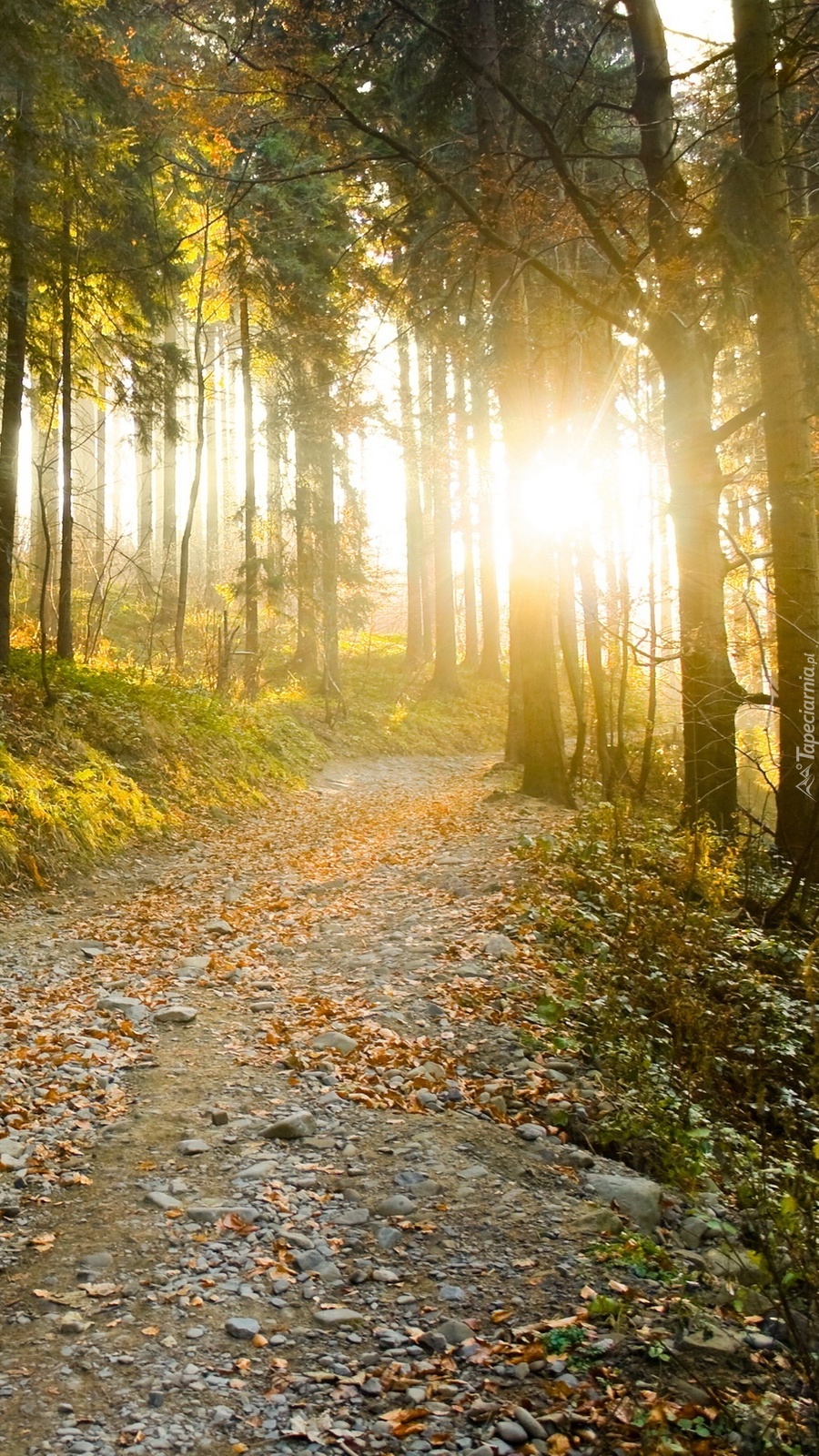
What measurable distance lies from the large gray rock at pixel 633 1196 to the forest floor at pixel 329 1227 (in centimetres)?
1

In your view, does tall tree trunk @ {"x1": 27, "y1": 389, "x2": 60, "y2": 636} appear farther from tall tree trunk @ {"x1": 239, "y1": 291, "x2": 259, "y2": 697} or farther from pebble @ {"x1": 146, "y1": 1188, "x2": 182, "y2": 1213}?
pebble @ {"x1": 146, "y1": 1188, "x2": 182, "y2": 1213}

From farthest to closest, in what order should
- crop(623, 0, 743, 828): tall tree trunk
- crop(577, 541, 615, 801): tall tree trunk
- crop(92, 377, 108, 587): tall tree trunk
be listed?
crop(92, 377, 108, 587): tall tree trunk
crop(577, 541, 615, 801): tall tree trunk
crop(623, 0, 743, 828): tall tree trunk

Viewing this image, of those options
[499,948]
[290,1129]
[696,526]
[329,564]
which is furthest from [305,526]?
[290,1129]

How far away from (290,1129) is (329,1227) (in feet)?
2.30

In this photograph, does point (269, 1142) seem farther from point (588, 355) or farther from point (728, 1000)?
point (588, 355)

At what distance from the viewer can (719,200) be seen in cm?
788

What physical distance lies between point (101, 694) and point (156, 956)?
19.0 feet

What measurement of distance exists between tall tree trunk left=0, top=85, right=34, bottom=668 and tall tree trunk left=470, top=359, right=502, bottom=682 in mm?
6251

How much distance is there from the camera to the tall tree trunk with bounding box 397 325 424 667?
20531 millimetres

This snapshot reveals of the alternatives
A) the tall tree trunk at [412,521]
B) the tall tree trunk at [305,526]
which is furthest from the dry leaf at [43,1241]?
the tall tree trunk at [412,521]

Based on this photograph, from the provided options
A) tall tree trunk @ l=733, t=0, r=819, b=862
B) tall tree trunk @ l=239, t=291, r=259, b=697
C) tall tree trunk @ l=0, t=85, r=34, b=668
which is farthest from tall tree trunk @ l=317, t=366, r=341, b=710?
tall tree trunk @ l=733, t=0, r=819, b=862

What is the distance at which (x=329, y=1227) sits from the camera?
11.3 feet

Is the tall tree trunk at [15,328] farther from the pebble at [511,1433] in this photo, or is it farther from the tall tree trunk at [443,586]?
the tall tree trunk at [443,586]

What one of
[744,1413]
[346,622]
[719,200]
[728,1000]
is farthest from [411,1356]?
[346,622]
